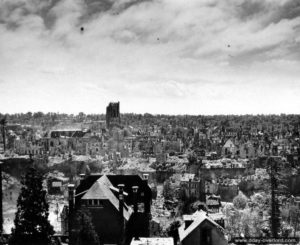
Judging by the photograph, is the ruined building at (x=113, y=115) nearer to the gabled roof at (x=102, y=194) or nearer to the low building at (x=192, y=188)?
the low building at (x=192, y=188)

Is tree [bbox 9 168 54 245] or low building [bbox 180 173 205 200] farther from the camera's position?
low building [bbox 180 173 205 200]

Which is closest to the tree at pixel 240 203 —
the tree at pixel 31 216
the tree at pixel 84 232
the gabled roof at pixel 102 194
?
the gabled roof at pixel 102 194

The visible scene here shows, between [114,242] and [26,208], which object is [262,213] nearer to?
[114,242]

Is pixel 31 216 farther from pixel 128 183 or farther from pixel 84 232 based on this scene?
pixel 128 183

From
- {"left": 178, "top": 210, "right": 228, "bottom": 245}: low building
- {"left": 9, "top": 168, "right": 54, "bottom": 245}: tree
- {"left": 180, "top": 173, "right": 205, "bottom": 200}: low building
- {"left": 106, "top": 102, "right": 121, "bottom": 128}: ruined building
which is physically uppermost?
{"left": 106, "top": 102, "right": 121, "bottom": 128}: ruined building

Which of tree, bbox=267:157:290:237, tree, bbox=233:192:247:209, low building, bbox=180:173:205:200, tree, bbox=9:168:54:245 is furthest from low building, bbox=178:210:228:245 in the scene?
low building, bbox=180:173:205:200

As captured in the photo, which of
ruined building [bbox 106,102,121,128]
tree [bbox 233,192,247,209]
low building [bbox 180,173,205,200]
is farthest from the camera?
ruined building [bbox 106,102,121,128]

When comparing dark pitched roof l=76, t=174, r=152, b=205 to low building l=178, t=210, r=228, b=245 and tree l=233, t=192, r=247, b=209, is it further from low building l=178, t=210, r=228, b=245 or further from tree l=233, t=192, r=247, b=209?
tree l=233, t=192, r=247, b=209
